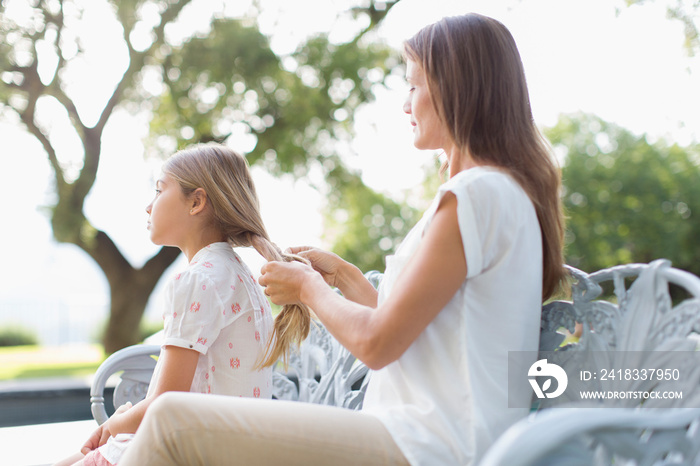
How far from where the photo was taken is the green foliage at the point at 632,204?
57.6ft

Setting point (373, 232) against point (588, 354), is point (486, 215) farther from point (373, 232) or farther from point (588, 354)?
point (373, 232)

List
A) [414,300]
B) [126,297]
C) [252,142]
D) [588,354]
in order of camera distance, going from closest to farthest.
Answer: [414,300], [588,354], [252,142], [126,297]

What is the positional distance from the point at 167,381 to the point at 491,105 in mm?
860

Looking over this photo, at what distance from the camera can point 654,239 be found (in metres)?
17.6

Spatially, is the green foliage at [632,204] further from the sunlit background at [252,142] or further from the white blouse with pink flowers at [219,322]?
the white blouse with pink flowers at [219,322]

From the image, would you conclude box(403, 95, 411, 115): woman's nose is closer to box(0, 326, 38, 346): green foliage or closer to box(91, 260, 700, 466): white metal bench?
box(91, 260, 700, 466): white metal bench

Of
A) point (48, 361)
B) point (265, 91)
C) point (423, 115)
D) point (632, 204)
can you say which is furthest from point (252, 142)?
point (632, 204)

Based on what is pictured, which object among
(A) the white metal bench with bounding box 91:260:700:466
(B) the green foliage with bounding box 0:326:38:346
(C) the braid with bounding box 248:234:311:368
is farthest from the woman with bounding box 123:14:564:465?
(B) the green foliage with bounding box 0:326:38:346

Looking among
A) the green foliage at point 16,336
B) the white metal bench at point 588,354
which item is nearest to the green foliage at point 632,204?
the green foliage at point 16,336

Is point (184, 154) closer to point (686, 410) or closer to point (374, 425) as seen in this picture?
point (374, 425)

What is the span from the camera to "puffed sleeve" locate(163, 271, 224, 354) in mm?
1352

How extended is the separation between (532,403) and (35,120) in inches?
320

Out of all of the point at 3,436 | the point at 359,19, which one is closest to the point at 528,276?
the point at 3,436

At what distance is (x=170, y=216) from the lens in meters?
1.60
